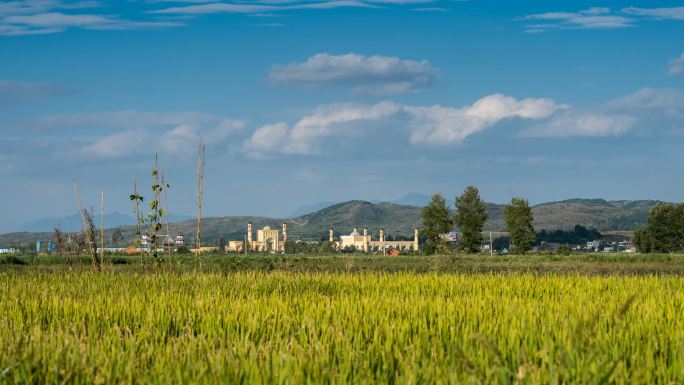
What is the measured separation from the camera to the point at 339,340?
663 centimetres

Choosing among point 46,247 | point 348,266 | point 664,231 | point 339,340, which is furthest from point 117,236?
point 664,231

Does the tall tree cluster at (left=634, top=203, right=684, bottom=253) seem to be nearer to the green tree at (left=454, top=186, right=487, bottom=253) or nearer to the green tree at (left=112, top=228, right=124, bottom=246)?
the green tree at (left=454, top=186, right=487, bottom=253)

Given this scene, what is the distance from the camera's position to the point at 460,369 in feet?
18.7

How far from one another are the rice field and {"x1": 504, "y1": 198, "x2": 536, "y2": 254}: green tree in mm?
80712

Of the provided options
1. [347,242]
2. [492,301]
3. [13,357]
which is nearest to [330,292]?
[492,301]

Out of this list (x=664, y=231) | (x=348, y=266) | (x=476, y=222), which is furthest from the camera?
(x=664, y=231)

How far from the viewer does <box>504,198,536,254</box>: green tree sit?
3639 inches

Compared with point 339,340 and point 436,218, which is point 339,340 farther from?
point 436,218

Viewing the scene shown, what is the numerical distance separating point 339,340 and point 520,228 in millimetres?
88950

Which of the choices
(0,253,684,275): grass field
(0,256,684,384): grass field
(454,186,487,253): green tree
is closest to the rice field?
(0,256,684,384): grass field


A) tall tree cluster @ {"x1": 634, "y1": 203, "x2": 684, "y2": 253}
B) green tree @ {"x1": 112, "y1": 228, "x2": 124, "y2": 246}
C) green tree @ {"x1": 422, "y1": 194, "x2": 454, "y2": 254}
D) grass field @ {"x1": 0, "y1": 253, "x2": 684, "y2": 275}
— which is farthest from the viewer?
tall tree cluster @ {"x1": 634, "y1": 203, "x2": 684, "y2": 253}

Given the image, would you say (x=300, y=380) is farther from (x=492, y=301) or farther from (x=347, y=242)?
(x=347, y=242)

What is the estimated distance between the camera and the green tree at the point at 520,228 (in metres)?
92.4

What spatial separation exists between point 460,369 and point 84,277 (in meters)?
12.2
